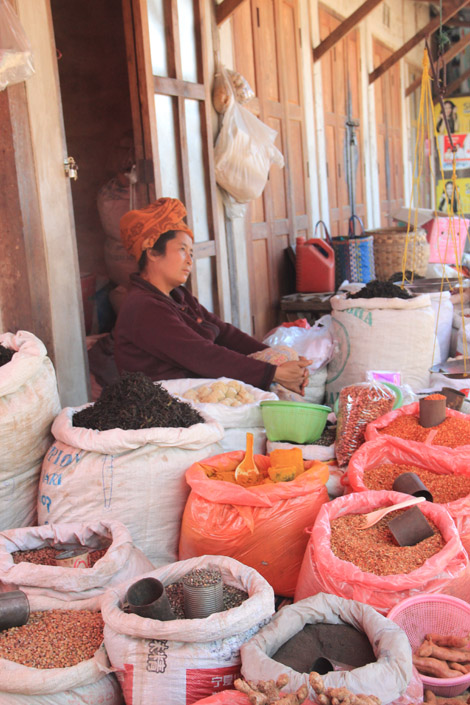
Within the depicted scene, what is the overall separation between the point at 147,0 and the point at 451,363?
2.20m

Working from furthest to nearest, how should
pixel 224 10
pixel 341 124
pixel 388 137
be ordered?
pixel 388 137 < pixel 341 124 < pixel 224 10

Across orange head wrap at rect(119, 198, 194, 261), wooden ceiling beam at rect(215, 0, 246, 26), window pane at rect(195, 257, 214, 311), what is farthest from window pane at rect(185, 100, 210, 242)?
orange head wrap at rect(119, 198, 194, 261)

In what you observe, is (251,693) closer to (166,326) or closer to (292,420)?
(292,420)

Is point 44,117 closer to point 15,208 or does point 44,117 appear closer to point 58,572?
point 15,208

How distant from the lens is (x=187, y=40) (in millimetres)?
3711

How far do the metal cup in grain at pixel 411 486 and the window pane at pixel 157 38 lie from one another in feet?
7.69

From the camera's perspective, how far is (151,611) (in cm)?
140

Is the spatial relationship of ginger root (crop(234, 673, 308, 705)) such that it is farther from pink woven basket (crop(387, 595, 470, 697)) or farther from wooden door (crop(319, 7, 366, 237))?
wooden door (crop(319, 7, 366, 237))

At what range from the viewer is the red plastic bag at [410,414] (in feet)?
6.89

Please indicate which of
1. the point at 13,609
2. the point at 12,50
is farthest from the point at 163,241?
the point at 13,609

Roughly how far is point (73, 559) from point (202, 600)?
45 centimetres

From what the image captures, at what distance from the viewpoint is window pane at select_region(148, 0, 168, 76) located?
3363mm

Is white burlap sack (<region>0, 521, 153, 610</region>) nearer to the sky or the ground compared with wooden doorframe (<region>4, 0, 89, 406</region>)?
nearer to the ground

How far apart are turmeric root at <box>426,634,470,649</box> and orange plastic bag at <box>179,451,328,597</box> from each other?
0.46m
